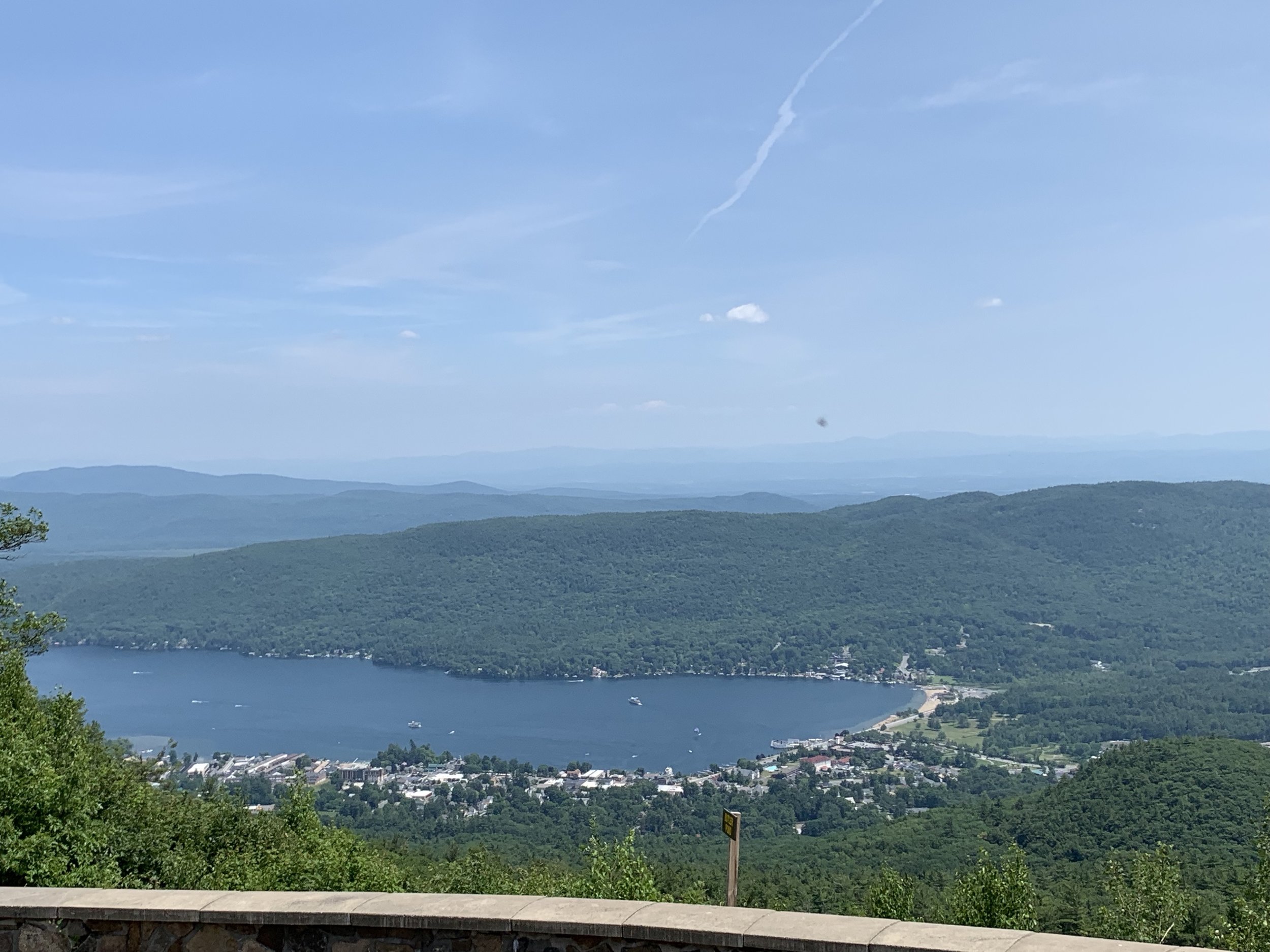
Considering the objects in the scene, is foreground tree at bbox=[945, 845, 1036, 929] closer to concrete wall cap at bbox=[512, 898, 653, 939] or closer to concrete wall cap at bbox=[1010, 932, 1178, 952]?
concrete wall cap at bbox=[1010, 932, 1178, 952]

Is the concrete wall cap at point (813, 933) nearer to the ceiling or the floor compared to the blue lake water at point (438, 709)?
nearer to the ceiling

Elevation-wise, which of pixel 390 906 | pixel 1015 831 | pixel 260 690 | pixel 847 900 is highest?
pixel 390 906

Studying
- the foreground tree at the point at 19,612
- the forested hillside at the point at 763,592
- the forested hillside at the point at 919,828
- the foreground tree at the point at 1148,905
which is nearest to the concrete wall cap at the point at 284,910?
the foreground tree at the point at 19,612

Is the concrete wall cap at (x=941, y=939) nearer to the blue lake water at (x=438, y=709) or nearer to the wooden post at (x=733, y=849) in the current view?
the wooden post at (x=733, y=849)

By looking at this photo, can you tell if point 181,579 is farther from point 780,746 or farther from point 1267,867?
point 1267,867

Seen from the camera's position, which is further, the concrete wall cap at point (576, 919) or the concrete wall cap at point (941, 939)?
the concrete wall cap at point (576, 919)

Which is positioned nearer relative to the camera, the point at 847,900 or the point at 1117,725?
the point at 847,900

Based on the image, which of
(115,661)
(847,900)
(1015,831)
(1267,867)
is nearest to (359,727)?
(115,661)
